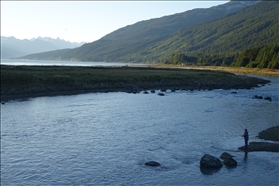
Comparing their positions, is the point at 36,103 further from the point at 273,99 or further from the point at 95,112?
the point at 273,99

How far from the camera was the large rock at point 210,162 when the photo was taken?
2603 centimetres

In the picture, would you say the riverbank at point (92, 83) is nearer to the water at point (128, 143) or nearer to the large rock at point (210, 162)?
the water at point (128, 143)

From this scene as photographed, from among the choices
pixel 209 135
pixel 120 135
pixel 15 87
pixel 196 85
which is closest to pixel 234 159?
pixel 209 135

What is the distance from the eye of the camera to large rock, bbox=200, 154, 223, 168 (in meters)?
26.0

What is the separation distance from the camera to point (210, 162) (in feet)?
85.7

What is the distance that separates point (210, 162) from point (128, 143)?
32.6 ft

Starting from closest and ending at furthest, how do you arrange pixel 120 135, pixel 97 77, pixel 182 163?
pixel 182 163 → pixel 120 135 → pixel 97 77

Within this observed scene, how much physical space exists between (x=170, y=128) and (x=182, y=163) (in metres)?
12.7

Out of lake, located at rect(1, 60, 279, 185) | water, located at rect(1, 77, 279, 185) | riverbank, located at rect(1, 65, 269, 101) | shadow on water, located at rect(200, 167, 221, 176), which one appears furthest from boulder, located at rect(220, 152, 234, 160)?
riverbank, located at rect(1, 65, 269, 101)

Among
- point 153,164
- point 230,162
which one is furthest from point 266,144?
point 153,164

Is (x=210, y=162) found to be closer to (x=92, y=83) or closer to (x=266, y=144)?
(x=266, y=144)

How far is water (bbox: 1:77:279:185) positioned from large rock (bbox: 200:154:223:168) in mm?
619

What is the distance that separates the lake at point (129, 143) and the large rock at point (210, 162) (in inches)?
25.6

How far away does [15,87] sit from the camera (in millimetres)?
71375
